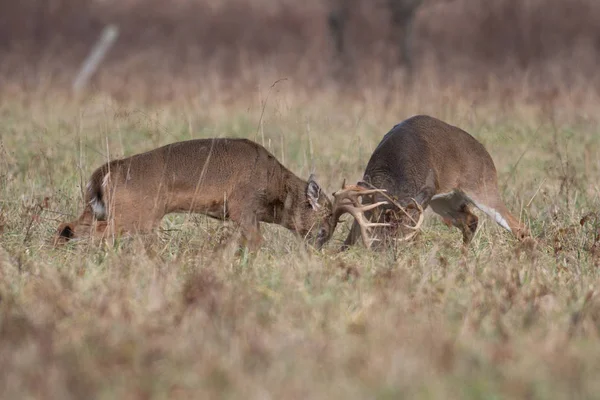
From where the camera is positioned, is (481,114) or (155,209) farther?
(481,114)

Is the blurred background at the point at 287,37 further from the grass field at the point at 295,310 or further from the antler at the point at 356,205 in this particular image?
the grass field at the point at 295,310

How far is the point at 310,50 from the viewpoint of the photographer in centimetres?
3238

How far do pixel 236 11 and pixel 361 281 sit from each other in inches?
1302

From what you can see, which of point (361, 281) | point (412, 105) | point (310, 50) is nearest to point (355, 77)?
point (412, 105)

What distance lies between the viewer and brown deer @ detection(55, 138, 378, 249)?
7570 mm

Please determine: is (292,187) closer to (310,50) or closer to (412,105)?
(412,105)

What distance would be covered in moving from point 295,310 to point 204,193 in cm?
264

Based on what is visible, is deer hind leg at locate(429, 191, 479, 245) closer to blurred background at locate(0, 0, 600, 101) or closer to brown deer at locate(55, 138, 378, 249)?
brown deer at locate(55, 138, 378, 249)

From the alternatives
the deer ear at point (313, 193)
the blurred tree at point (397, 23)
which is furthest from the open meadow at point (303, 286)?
the blurred tree at point (397, 23)

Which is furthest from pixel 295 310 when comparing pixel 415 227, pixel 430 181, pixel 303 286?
pixel 430 181

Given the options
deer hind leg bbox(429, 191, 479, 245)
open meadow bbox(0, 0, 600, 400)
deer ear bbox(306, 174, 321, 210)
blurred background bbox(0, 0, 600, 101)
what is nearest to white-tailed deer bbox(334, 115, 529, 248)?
deer hind leg bbox(429, 191, 479, 245)

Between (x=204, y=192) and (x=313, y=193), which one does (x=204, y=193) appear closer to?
(x=204, y=192)

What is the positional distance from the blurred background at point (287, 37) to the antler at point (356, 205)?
16865mm

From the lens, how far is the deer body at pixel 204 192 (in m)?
7.57
